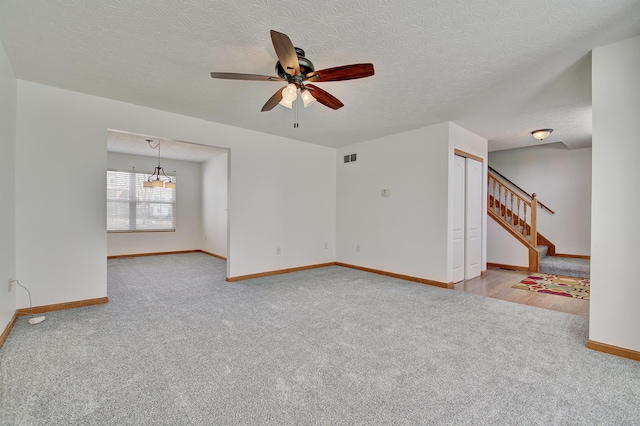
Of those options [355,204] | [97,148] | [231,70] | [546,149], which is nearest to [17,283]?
[97,148]

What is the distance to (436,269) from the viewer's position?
4422mm

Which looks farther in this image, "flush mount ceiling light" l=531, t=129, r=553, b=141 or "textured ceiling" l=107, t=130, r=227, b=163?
"textured ceiling" l=107, t=130, r=227, b=163

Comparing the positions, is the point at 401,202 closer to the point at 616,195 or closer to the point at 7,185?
the point at 616,195

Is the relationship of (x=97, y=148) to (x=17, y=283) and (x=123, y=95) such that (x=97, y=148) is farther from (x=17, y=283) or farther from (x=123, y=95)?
(x=17, y=283)

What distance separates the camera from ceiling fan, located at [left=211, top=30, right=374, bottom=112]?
2010 mm

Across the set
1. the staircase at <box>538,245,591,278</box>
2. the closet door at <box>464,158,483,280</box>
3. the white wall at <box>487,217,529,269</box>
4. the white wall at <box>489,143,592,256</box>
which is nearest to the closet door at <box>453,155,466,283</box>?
the closet door at <box>464,158,483,280</box>

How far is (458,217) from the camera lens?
4633 millimetres

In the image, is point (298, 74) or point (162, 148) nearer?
point (298, 74)

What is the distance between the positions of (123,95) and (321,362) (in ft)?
11.9

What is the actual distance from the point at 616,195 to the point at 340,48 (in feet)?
8.20

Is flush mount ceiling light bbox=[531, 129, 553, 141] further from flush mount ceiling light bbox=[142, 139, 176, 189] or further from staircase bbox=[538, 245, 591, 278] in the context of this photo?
flush mount ceiling light bbox=[142, 139, 176, 189]

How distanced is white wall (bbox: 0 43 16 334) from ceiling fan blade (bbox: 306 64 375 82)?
2.66 m

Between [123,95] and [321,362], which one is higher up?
[123,95]

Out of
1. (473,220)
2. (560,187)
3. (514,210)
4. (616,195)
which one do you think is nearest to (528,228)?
(514,210)
